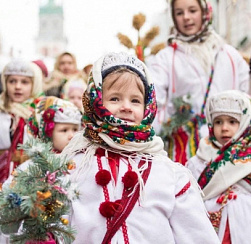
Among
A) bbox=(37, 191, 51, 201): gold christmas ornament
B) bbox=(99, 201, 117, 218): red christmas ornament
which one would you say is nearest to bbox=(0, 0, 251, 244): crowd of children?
bbox=(99, 201, 117, 218): red christmas ornament

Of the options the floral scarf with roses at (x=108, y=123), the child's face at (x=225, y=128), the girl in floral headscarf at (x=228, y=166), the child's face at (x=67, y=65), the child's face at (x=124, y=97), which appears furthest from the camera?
the child's face at (x=67, y=65)

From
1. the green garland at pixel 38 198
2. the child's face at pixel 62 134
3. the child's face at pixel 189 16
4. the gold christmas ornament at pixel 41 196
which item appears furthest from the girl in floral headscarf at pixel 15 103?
the gold christmas ornament at pixel 41 196

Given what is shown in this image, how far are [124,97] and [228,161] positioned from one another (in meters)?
1.81

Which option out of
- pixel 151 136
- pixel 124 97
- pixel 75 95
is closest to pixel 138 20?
pixel 75 95

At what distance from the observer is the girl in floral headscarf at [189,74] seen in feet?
20.8

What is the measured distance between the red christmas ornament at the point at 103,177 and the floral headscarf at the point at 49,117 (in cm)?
230

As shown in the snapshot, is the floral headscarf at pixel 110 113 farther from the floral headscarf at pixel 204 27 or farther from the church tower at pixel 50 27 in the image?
the church tower at pixel 50 27

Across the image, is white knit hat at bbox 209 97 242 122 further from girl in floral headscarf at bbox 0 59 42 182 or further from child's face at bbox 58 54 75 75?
child's face at bbox 58 54 75 75

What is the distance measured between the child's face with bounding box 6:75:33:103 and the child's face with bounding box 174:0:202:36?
197 centimetres

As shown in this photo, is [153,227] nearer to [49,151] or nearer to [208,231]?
[208,231]

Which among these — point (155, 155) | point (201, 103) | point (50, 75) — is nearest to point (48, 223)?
point (155, 155)

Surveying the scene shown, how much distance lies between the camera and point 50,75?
29.7 feet

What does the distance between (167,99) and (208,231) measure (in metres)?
3.49

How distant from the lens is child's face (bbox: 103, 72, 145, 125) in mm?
3350
